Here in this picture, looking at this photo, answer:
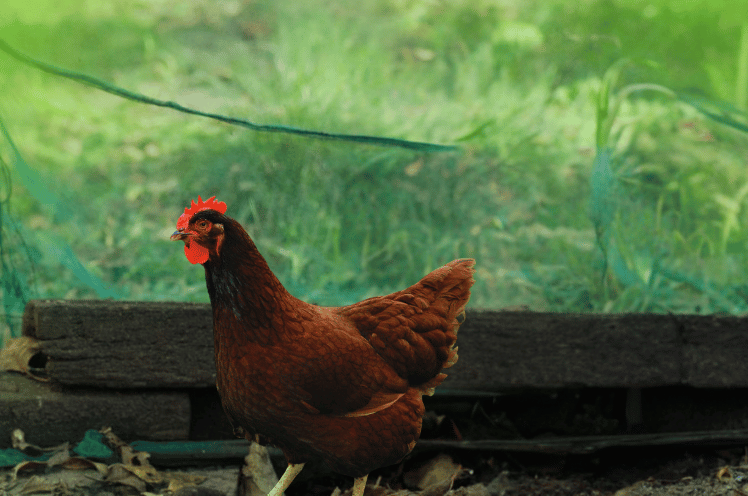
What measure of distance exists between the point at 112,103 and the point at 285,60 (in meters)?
1.14

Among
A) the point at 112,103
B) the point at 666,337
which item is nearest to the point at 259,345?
the point at 666,337

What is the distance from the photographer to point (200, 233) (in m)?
1.51

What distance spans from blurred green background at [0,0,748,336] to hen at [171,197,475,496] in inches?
43.7

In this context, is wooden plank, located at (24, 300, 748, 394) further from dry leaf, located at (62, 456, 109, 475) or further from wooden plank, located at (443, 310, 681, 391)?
dry leaf, located at (62, 456, 109, 475)

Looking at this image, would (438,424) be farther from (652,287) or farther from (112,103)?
(112,103)

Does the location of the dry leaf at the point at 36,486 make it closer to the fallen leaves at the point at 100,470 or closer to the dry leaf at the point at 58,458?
the fallen leaves at the point at 100,470

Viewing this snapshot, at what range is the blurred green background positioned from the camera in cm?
292

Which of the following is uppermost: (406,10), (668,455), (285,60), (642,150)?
(406,10)

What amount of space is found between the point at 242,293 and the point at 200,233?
0.58 feet

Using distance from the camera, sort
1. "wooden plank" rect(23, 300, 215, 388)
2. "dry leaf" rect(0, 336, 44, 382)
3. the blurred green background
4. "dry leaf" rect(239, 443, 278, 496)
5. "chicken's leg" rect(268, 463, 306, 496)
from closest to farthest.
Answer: "chicken's leg" rect(268, 463, 306, 496) → "dry leaf" rect(239, 443, 278, 496) → "wooden plank" rect(23, 300, 215, 388) → "dry leaf" rect(0, 336, 44, 382) → the blurred green background

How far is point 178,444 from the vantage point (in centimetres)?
227

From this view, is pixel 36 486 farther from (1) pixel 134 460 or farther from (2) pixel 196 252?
(2) pixel 196 252

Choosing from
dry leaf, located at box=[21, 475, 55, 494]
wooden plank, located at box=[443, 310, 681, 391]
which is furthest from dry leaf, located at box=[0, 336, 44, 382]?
wooden plank, located at box=[443, 310, 681, 391]

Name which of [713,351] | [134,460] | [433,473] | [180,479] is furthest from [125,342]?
[713,351]
